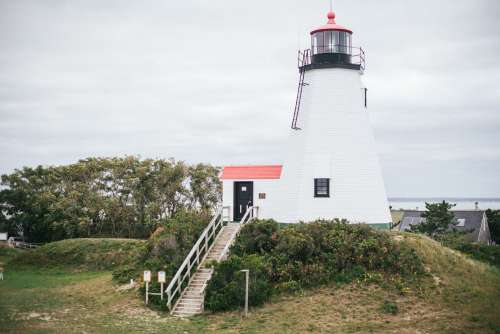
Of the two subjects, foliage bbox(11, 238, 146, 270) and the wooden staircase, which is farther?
foliage bbox(11, 238, 146, 270)

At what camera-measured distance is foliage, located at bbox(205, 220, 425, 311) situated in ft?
57.2

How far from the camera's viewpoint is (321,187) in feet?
71.7

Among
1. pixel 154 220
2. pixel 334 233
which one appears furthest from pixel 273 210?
pixel 154 220

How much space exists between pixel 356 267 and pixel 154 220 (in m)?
20.3

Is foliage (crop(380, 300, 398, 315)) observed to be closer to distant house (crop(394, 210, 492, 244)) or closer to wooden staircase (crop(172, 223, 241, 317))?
wooden staircase (crop(172, 223, 241, 317))

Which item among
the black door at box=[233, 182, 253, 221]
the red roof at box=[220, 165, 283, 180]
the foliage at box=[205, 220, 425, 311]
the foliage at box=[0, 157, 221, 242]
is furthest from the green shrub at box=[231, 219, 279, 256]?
the foliage at box=[0, 157, 221, 242]

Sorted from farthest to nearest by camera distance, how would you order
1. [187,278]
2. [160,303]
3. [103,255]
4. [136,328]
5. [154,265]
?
1. [103,255]
2. [154,265]
3. [187,278]
4. [160,303]
5. [136,328]

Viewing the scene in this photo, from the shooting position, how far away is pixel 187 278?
18906mm

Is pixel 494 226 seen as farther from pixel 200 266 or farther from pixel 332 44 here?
pixel 200 266

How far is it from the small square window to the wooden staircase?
367 centimetres

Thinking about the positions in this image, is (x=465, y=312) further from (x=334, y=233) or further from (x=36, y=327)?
(x=36, y=327)

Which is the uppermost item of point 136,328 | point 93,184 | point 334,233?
point 93,184

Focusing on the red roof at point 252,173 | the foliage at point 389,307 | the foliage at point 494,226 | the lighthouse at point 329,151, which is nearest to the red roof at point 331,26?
the lighthouse at point 329,151

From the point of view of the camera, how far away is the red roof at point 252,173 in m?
23.4
